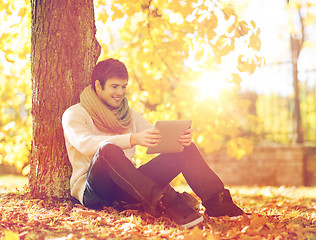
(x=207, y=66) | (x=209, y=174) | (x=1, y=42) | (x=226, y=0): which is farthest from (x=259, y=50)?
(x=1, y=42)

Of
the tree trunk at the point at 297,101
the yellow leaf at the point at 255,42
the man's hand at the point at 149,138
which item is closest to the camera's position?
the man's hand at the point at 149,138

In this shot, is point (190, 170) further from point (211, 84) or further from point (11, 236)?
point (211, 84)

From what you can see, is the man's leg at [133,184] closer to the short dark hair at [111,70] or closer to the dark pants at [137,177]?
the dark pants at [137,177]

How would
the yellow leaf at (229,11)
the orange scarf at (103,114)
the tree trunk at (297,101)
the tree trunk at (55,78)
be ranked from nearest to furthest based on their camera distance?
1. the orange scarf at (103,114)
2. the tree trunk at (55,78)
3. the yellow leaf at (229,11)
4. the tree trunk at (297,101)

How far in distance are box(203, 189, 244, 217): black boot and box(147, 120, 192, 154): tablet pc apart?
0.47 metres

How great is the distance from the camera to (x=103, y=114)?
3611mm

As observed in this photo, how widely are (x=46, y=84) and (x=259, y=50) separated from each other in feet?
6.97

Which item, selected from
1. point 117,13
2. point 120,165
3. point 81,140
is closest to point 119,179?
point 120,165

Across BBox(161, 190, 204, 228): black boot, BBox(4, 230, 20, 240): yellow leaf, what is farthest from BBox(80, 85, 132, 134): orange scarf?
BBox(4, 230, 20, 240): yellow leaf

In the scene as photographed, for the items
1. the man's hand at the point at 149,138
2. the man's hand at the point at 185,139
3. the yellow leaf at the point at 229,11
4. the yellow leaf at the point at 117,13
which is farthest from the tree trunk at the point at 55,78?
the yellow leaf at the point at 229,11

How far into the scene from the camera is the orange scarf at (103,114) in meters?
3.62

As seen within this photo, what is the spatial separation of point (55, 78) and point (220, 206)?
78.6 inches

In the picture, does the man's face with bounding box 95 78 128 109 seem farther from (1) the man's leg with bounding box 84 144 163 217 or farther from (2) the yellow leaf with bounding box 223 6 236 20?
(2) the yellow leaf with bounding box 223 6 236 20

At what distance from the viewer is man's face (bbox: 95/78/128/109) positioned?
3.68m
